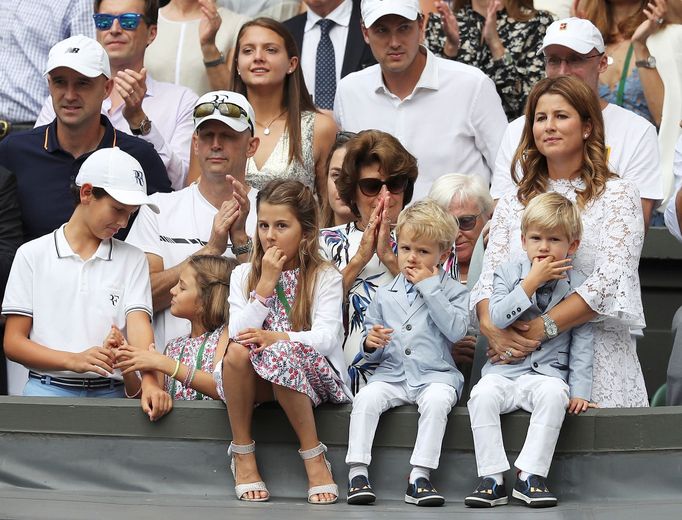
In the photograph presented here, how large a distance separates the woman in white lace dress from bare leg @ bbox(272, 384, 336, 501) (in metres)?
0.83

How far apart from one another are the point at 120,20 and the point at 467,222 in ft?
8.22

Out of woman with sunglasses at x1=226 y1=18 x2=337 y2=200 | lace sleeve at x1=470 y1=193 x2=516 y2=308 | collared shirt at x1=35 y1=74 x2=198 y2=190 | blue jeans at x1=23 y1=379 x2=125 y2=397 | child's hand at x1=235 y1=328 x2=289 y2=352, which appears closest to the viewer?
child's hand at x1=235 y1=328 x2=289 y2=352

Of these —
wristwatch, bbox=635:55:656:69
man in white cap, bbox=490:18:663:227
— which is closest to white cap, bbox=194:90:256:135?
man in white cap, bbox=490:18:663:227

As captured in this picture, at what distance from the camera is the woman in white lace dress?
603 centimetres

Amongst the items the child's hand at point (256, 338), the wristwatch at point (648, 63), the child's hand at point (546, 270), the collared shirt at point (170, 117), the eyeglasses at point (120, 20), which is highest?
the eyeglasses at point (120, 20)

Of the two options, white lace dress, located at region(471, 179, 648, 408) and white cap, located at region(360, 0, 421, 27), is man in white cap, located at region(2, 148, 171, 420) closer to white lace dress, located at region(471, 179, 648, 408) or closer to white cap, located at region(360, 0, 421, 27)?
white lace dress, located at region(471, 179, 648, 408)

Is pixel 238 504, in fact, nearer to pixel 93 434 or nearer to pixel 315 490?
pixel 315 490

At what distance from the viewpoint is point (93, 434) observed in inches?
252

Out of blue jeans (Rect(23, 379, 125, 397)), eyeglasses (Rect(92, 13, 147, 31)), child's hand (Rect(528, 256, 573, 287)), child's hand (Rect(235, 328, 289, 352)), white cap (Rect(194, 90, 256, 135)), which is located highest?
eyeglasses (Rect(92, 13, 147, 31))

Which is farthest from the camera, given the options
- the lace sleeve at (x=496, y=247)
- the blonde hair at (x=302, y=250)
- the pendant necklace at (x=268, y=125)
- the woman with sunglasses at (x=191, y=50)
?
the woman with sunglasses at (x=191, y=50)

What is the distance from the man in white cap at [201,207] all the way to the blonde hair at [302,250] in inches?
27.4

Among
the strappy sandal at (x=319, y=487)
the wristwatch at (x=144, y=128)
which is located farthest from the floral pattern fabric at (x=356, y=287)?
the wristwatch at (x=144, y=128)

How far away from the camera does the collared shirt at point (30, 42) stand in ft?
29.2

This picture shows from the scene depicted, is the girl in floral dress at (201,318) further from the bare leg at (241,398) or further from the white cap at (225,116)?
the white cap at (225,116)
